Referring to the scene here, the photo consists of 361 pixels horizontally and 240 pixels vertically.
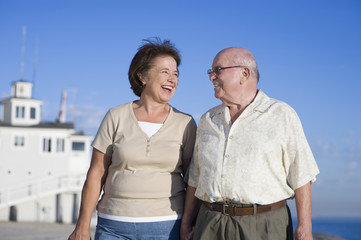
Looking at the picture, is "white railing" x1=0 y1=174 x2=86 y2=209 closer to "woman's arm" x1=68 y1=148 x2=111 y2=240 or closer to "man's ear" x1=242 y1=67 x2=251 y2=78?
"woman's arm" x1=68 y1=148 x2=111 y2=240

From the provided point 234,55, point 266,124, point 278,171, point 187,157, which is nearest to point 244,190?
point 278,171

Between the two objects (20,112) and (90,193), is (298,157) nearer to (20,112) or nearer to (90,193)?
(90,193)

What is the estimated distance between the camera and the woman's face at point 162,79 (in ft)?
14.9

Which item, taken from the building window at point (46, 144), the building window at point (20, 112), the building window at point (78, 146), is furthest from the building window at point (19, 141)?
the building window at point (78, 146)

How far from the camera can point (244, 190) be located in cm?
385

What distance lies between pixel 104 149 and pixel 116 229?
0.73 meters

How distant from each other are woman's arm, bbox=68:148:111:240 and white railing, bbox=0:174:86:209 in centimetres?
3227

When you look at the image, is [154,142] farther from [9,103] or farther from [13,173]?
[9,103]

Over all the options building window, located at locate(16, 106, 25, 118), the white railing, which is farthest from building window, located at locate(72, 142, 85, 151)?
building window, located at locate(16, 106, 25, 118)

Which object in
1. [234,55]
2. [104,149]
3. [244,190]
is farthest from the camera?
[104,149]

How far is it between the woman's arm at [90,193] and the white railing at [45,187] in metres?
32.3

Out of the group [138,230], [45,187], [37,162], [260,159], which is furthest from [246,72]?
[37,162]

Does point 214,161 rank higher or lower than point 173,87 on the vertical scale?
lower

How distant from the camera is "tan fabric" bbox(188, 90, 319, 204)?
385 cm
